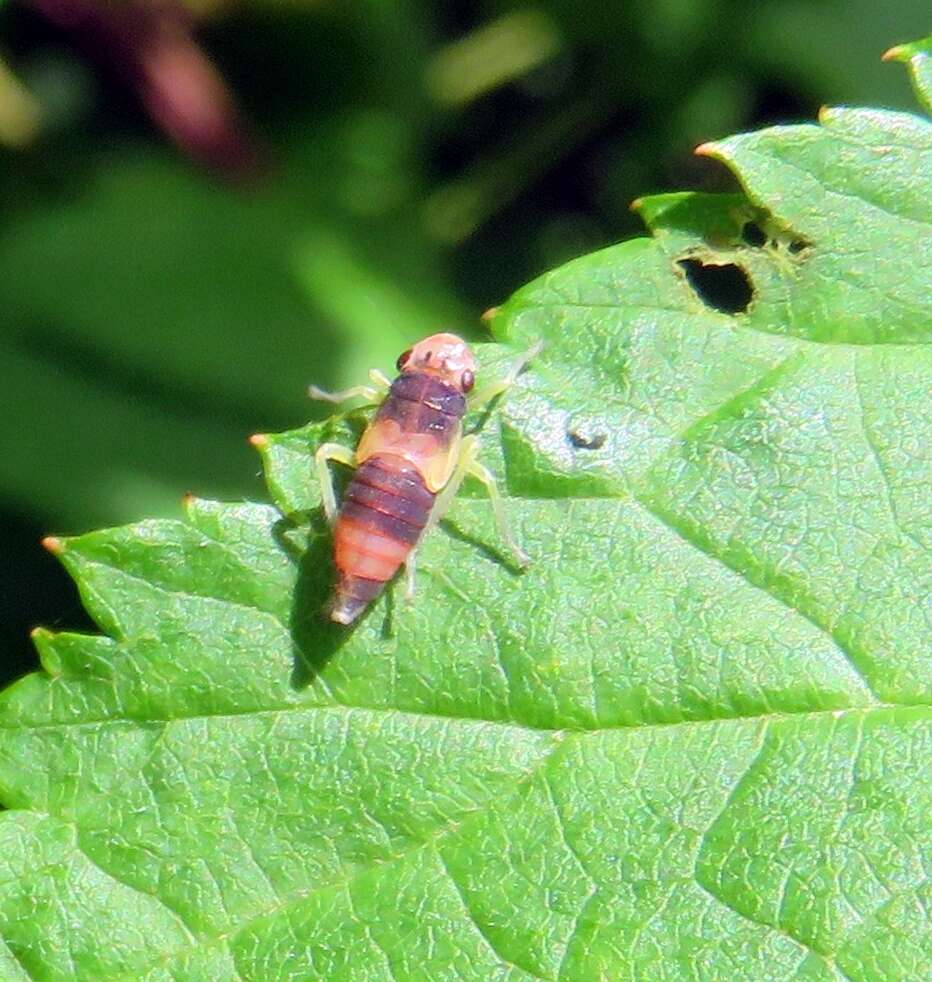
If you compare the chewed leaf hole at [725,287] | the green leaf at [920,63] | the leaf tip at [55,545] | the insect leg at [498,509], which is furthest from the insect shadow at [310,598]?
the green leaf at [920,63]

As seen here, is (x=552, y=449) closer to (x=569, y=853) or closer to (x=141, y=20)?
Result: (x=569, y=853)

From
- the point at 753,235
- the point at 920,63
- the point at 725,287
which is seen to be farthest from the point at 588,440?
the point at 920,63

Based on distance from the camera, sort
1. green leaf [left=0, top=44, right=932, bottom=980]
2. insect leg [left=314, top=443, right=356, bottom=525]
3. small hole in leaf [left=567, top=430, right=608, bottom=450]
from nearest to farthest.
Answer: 1. green leaf [left=0, top=44, right=932, bottom=980]
2. small hole in leaf [left=567, top=430, right=608, bottom=450]
3. insect leg [left=314, top=443, right=356, bottom=525]

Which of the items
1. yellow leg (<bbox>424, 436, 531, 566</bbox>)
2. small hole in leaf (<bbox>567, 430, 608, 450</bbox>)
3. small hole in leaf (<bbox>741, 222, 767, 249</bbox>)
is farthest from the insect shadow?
small hole in leaf (<bbox>741, 222, 767, 249</bbox>)

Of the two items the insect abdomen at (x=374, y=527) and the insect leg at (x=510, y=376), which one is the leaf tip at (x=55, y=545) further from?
the insect leg at (x=510, y=376)

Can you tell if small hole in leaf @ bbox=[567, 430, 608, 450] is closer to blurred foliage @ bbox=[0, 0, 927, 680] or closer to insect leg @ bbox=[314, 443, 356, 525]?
insect leg @ bbox=[314, 443, 356, 525]

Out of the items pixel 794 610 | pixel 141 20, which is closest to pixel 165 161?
pixel 141 20
